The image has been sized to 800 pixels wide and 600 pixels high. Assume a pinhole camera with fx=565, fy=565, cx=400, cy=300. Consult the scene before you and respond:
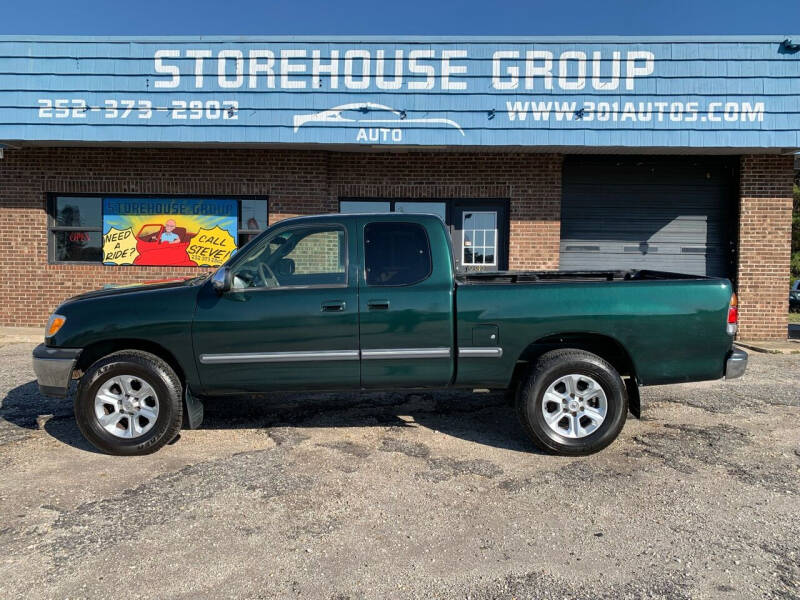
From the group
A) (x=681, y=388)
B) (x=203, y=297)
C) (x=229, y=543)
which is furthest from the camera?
(x=681, y=388)

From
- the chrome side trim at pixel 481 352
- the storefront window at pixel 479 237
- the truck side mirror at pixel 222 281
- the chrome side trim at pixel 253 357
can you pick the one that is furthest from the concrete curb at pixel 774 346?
the truck side mirror at pixel 222 281

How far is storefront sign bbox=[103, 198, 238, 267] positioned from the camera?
10.3m

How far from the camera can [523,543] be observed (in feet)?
9.93

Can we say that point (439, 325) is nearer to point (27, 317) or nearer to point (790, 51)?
point (790, 51)

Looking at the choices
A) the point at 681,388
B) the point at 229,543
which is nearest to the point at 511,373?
the point at 229,543

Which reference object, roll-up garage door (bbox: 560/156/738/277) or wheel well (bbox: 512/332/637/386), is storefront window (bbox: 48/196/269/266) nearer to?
roll-up garage door (bbox: 560/156/738/277)

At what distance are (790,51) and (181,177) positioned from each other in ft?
33.6

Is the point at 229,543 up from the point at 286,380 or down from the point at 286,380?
down

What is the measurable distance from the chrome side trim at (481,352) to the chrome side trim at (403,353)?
11 cm

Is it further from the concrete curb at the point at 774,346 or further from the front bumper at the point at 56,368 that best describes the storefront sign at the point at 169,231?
the concrete curb at the point at 774,346

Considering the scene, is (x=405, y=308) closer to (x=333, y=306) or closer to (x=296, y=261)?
(x=333, y=306)

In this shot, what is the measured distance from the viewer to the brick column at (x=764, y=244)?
977cm

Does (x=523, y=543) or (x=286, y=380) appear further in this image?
(x=286, y=380)

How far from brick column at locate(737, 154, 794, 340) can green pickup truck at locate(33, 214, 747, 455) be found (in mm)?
6686
